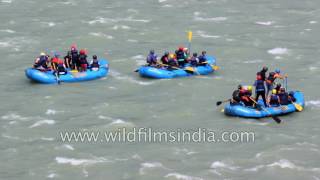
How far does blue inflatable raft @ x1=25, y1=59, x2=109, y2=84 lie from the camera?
1204 inches

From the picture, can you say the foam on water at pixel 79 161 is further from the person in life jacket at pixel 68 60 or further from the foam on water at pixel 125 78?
the person in life jacket at pixel 68 60

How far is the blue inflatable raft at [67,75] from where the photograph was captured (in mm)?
30594

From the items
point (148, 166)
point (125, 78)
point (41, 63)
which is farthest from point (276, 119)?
point (41, 63)

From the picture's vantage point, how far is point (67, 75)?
102 feet

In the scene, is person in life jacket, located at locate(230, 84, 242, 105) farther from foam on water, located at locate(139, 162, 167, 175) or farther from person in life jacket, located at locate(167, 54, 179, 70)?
person in life jacket, located at locate(167, 54, 179, 70)

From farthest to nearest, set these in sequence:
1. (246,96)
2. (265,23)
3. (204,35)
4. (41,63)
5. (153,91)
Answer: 1. (265,23)
2. (204,35)
3. (41,63)
4. (153,91)
5. (246,96)

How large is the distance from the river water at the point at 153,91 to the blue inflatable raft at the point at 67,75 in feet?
1.27

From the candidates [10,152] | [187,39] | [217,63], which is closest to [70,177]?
[10,152]

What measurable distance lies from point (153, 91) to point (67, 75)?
174 inches

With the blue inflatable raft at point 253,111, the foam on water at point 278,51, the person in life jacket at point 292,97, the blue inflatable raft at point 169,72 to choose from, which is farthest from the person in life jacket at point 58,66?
the foam on water at point 278,51

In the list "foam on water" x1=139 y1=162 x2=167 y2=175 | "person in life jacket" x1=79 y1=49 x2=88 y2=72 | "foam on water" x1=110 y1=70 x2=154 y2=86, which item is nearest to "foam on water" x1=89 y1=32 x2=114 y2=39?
"foam on water" x1=110 y1=70 x2=154 y2=86

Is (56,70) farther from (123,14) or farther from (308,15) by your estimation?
(308,15)

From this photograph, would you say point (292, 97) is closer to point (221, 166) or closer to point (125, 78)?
point (221, 166)

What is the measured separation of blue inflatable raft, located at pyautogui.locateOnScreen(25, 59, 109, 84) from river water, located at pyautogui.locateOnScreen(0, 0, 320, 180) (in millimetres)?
388
